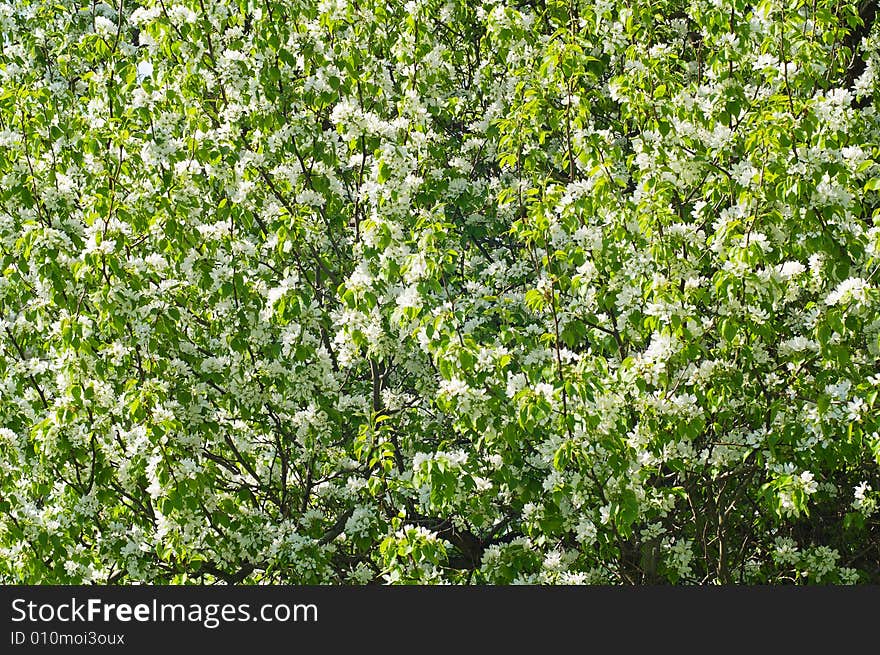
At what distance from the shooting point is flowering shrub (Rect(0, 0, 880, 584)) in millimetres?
4758

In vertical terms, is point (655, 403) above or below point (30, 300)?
below

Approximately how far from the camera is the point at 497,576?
529 centimetres

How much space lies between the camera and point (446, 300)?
17.9ft

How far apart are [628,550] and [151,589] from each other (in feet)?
8.51

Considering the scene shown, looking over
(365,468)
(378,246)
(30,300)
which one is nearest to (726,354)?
(378,246)

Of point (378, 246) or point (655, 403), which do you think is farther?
point (378, 246)

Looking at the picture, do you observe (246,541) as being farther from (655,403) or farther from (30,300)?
(655,403)

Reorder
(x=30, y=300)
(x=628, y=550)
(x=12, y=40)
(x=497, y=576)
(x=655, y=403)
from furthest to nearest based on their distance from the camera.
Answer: (x=12, y=40) → (x=30, y=300) → (x=628, y=550) → (x=497, y=576) → (x=655, y=403)

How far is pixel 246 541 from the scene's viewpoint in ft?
19.0

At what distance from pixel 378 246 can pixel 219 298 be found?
3.86 feet

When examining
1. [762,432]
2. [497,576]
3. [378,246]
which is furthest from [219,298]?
[762,432]

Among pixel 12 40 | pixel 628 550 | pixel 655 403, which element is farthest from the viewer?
pixel 12 40

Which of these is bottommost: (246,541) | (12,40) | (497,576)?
(497,576)

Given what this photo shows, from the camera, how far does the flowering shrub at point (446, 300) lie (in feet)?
15.6
